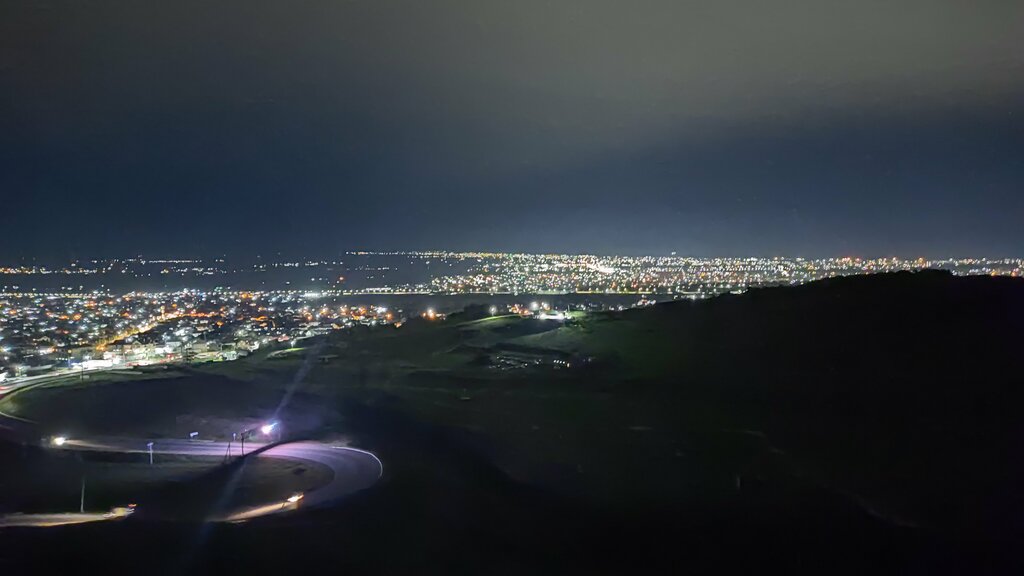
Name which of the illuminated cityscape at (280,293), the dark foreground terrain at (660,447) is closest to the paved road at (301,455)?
the dark foreground terrain at (660,447)

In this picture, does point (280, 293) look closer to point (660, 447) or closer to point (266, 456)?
point (266, 456)

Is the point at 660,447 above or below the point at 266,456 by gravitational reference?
above

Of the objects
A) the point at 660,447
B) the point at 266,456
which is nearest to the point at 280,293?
the point at 266,456

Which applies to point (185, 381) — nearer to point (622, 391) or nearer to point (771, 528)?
point (622, 391)

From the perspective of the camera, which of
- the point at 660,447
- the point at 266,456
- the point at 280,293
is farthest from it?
the point at 280,293

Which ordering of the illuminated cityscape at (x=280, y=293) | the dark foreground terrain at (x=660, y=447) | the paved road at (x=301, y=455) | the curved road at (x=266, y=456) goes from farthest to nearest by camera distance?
the illuminated cityscape at (x=280, y=293)
the paved road at (x=301, y=455)
the curved road at (x=266, y=456)
the dark foreground terrain at (x=660, y=447)

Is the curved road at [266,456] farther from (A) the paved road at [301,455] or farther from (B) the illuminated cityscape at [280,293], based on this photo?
(B) the illuminated cityscape at [280,293]
